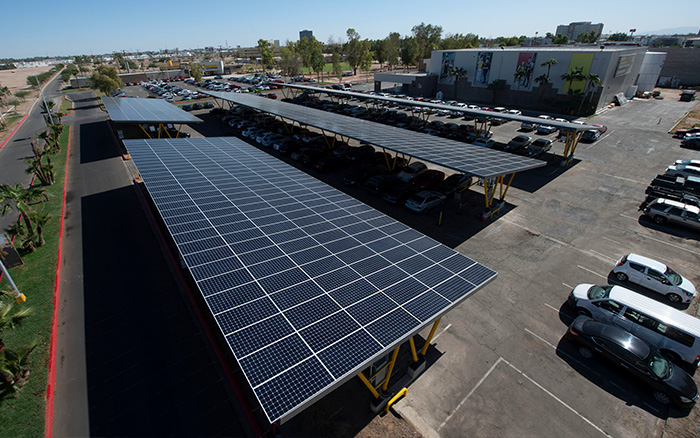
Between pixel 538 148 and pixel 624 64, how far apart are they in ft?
134

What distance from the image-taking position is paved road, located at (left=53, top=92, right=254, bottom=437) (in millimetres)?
10859

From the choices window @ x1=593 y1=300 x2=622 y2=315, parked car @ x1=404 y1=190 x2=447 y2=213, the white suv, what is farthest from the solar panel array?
the white suv

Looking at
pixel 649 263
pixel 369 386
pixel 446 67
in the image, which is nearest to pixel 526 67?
pixel 446 67

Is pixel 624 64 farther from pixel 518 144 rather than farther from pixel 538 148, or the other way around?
pixel 518 144

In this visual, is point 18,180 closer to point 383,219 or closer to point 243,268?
point 243,268

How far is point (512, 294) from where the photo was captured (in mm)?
16391

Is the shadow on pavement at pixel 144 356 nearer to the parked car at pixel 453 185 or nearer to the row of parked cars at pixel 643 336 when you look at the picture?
the row of parked cars at pixel 643 336

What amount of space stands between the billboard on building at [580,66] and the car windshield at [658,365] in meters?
58.2

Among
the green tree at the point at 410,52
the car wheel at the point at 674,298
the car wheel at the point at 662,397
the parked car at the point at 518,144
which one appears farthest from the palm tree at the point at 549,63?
the green tree at the point at 410,52

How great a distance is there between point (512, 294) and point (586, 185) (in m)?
19.8

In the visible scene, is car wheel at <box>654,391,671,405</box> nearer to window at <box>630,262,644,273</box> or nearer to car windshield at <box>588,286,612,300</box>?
car windshield at <box>588,286,612,300</box>

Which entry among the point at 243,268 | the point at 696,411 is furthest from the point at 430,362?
the point at 696,411

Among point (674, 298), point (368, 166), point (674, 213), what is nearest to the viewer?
point (674, 298)

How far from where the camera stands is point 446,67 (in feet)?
236
